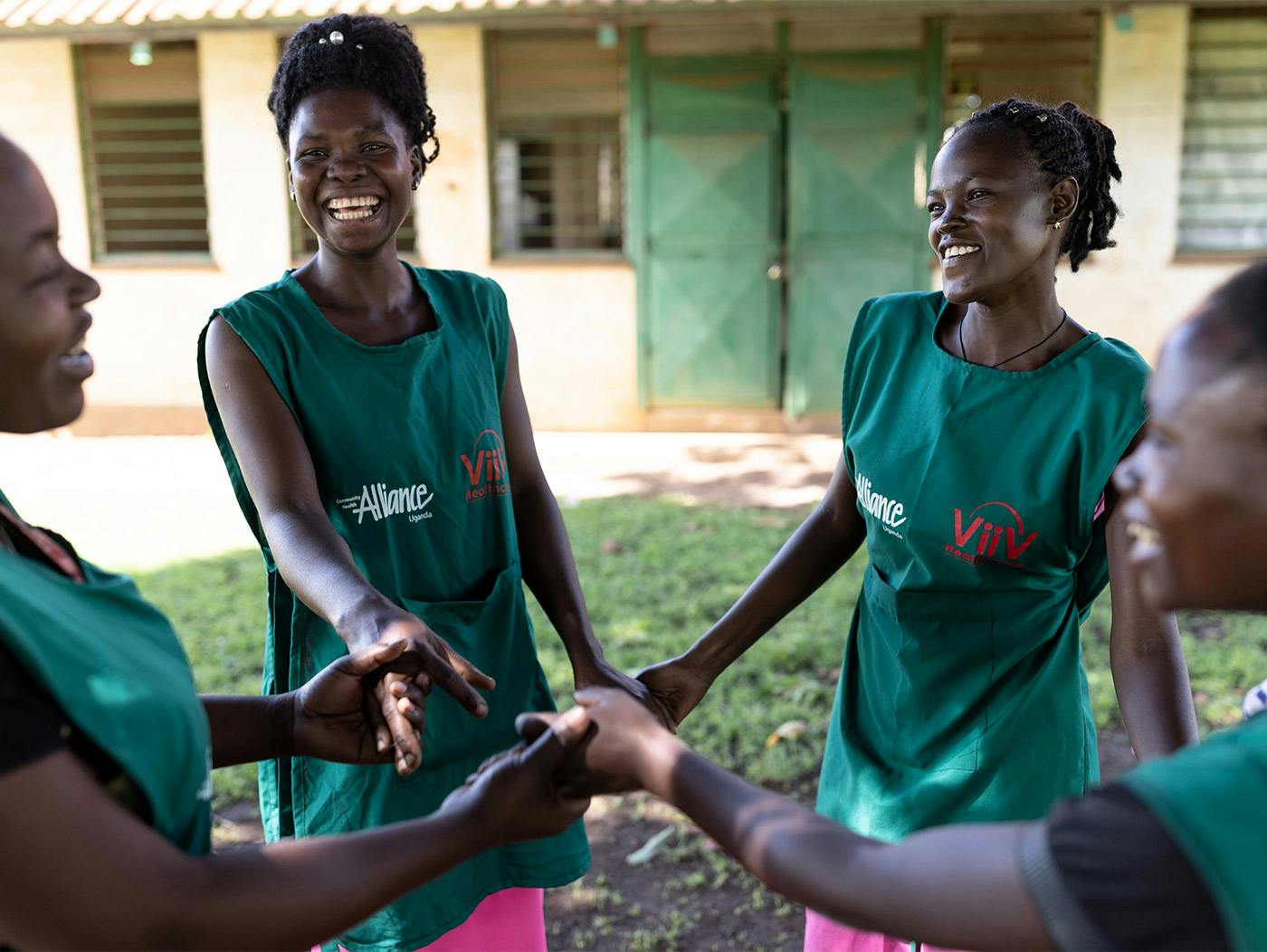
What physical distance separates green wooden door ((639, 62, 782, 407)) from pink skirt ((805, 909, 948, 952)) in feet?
25.2

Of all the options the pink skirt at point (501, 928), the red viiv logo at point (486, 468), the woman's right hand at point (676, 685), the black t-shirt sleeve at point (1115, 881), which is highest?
the red viiv logo at point (486, 468)

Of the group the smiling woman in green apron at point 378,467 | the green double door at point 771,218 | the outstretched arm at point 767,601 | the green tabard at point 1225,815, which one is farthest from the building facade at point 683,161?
the green tabard at point 1225,815

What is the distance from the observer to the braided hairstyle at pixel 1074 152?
2.22 meters

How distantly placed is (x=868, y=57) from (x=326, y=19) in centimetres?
753

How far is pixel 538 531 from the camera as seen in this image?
8.37 ft

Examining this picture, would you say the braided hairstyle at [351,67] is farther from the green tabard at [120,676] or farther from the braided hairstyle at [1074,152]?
the green tabard at [120,676]

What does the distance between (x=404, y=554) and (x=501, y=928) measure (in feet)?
2.47

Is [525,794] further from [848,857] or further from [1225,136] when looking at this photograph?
[1225,136]

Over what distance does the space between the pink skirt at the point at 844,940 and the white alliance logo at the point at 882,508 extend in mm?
665

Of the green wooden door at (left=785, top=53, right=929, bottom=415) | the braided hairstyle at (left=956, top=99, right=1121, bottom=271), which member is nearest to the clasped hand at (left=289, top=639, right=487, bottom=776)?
the braided hairstyle at (left=956, top=99, right=1121, bottom=271)

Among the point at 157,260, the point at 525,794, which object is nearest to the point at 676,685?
the point at 525,794

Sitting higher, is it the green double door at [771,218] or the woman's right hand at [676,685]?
the green double door at [771,218]

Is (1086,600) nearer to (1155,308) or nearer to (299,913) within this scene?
(299,913)

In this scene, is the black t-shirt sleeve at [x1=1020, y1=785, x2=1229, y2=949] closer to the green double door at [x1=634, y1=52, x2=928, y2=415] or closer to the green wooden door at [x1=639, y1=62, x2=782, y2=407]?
the green double door at [x1=634, y1=52, x2=928, y2=415]
